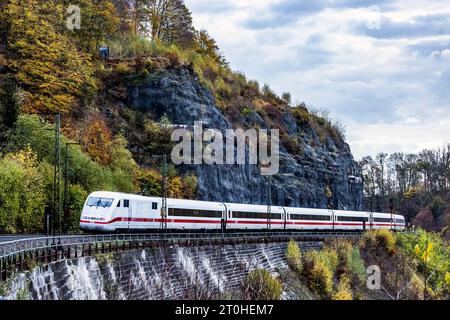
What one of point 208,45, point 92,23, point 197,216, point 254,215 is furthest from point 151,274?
point 208,45

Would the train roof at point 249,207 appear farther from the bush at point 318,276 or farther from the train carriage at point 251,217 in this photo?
the bush at point 318,276

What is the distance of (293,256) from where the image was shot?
64000 mm

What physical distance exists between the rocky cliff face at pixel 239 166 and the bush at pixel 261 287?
115 feet

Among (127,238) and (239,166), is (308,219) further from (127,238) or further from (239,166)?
(127,238)

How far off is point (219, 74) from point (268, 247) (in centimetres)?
6878

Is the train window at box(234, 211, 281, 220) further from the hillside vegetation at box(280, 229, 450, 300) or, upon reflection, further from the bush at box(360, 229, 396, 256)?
the bush at box(360, 229, 396, 256)

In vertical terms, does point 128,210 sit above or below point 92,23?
below

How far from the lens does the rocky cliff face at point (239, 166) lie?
91875 mm

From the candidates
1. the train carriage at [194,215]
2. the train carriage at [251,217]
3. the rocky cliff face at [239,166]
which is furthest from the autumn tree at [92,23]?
the train carriage at [194,215]

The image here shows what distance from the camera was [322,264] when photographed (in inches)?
2403

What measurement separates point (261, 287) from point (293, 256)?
17.9 metres

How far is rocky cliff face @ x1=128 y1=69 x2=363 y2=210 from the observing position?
91875mm

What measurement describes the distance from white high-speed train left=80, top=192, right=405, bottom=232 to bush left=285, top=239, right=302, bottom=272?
6567 mm

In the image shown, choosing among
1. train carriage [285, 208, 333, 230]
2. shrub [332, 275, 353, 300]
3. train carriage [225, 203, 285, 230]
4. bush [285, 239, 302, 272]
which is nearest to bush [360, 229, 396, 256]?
train carriage [285, 208, 333, 230]
